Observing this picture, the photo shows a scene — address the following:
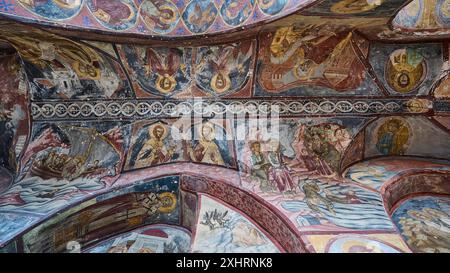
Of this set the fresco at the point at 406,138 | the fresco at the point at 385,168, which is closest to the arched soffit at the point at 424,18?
the fresco at the point at 406,138

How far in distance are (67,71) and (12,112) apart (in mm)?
1430

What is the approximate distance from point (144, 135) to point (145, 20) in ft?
7.57

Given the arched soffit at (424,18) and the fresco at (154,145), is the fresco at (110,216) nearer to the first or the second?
the fresco at (154,145)

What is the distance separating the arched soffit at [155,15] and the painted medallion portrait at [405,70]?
249 centimetres

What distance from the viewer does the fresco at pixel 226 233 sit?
700 cm

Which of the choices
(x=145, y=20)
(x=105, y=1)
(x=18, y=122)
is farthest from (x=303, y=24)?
(x=18, y=122)

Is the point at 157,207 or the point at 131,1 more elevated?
the point at 131,1

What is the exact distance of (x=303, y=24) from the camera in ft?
25.6

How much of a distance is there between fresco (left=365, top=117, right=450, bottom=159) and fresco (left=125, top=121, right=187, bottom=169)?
4.04 metres

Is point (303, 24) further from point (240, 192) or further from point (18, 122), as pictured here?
point (18, 122)

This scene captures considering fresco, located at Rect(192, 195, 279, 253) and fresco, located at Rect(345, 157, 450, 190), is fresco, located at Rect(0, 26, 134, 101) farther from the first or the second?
fresco, located at Rect(345, 157, 450, 190)

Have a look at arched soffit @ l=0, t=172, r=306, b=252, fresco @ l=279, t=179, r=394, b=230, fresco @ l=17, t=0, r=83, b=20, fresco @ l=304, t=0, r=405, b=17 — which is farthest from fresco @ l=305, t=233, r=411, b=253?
fresco @ l=17, t=0, r=83, b=20

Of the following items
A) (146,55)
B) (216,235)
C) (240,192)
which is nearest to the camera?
(216,235)

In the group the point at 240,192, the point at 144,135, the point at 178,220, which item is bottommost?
the point at 178,220
